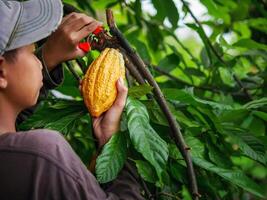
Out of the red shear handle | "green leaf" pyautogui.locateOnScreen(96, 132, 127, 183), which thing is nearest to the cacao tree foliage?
"green leaf" pyautogui.locateOnScreen(96, 132, 127, 183)

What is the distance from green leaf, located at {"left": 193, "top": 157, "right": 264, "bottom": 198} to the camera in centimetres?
148

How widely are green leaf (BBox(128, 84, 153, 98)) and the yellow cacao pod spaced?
6 centimetres

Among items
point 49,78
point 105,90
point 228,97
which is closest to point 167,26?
point 228,97

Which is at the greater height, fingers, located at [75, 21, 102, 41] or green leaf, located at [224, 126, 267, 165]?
fingers, located at [75, 21, 102, 41]

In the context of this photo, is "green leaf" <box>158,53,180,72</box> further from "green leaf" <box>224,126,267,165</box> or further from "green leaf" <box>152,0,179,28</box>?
"green leaf" <box>224,126,267,165</box>

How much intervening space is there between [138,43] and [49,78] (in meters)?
0.73

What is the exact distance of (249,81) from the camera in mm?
2299

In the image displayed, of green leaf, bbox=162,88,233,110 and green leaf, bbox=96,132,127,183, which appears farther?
green leaf, bbox=162,88,233,110

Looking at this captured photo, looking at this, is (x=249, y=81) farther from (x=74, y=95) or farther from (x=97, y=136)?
(x=97, y=136)

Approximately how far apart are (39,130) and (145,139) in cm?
28

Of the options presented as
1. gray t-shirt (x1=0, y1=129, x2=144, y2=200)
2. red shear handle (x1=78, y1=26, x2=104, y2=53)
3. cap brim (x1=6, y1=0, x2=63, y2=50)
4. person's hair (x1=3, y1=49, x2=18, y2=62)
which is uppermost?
cap brim (x1=6, y1=0, x2=63, y2=50)

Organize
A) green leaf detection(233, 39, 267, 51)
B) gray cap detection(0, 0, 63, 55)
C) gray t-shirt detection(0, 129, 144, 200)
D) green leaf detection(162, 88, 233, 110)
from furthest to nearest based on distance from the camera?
green leaf detection(233, 39, 267, 51) < green leaf detection(162, 88, 233, 110) < gray cap detection(0, 0, 63, 55) < gray t-shirt detection(0, 129, 144, 200)

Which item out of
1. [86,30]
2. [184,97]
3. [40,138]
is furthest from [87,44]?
[40,138]

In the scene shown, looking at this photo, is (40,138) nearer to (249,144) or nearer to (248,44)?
→ (249,144)
